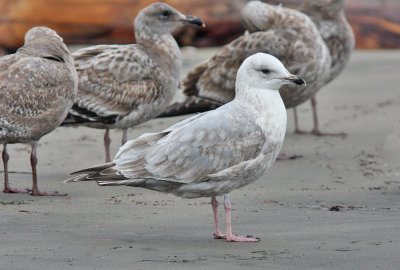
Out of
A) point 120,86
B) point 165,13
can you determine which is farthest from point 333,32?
point 120,86

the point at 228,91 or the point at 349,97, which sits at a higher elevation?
the point at 228,91

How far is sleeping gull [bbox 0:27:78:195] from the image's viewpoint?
295 inches

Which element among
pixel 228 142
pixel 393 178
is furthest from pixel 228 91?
pixel 228 142

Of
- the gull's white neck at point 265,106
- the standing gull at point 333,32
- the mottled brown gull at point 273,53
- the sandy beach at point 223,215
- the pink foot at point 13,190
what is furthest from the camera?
the standing gull at point 333,32

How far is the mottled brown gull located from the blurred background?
18.3ft

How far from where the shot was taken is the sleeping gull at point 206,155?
6.15 m

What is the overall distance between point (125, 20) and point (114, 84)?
7.02m

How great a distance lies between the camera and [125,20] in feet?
51.9

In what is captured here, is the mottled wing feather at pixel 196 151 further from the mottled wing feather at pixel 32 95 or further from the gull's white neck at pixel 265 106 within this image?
the mottled wing feather at pixel 32 95

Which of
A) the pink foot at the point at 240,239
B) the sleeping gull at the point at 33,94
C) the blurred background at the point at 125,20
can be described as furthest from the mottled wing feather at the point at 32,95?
the blurred background at the point at 125,20

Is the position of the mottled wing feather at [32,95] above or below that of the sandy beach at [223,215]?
above

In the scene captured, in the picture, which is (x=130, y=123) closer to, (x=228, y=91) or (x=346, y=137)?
(x=228, y=91)

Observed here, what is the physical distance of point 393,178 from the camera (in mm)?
8312

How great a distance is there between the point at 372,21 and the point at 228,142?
10685mm
